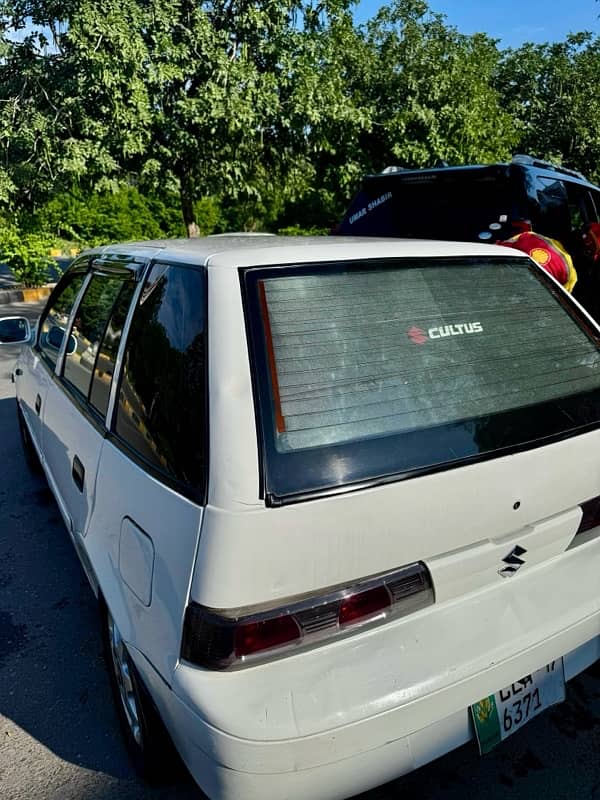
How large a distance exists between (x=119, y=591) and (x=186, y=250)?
1.09 meters

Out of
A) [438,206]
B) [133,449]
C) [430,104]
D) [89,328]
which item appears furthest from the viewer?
[430,104]

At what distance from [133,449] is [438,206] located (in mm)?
4434

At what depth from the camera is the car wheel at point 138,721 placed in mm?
1863

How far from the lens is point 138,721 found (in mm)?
1946

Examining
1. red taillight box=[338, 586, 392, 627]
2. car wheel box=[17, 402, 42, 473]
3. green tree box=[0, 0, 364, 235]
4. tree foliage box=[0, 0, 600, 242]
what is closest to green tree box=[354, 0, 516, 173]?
tree foliage box=[0, 0, 600, 242]

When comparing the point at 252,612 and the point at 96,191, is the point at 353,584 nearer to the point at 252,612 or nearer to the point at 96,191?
the point at 252,612

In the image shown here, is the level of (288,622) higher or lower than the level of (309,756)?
higher

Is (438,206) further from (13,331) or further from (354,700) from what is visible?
(354,700)

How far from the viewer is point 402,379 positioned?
1734mm

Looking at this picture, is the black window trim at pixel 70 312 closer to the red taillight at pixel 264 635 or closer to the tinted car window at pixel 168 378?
the tinted car window at pixel 168 378

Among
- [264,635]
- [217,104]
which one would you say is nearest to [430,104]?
[217,104]

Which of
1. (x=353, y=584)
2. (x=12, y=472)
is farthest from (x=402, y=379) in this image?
(x=12, y=472)

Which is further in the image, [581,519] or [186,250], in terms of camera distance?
[186,250]

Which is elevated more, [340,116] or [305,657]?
[340,116]
